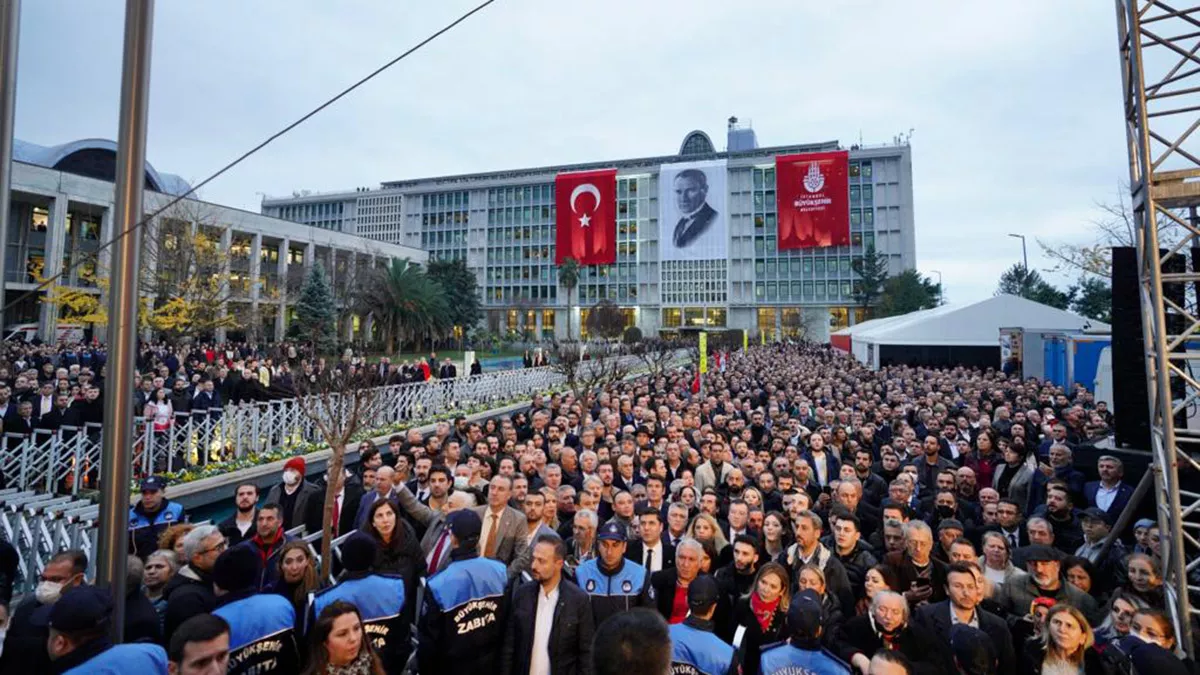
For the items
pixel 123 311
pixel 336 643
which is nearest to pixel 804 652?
pixel 336 643

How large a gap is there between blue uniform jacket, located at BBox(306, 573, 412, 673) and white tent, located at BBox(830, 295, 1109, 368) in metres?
27.3

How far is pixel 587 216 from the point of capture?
7538 centimetres

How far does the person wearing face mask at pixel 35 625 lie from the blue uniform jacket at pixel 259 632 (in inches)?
28.3

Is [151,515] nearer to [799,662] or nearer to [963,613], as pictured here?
[799,662]

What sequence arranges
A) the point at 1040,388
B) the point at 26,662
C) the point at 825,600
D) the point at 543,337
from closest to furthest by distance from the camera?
the point at 26,662, the point at 825,600, the point at 1040,388, the point at 543,337

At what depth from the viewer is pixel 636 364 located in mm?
36406

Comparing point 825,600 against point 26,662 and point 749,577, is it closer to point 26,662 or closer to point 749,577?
point 749,577

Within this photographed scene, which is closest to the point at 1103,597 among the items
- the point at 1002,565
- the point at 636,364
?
the point at 1002,565

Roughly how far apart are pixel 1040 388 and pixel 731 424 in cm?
1017

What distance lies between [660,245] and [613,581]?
76.0 metres

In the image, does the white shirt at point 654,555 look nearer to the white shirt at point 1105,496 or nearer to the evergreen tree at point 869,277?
the white shirt at point 1105,496

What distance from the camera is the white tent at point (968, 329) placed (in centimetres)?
2422

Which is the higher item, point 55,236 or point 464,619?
point 55,236

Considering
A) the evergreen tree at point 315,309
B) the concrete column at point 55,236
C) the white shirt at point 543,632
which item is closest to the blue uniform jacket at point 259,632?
the white shirt at point 543,632
